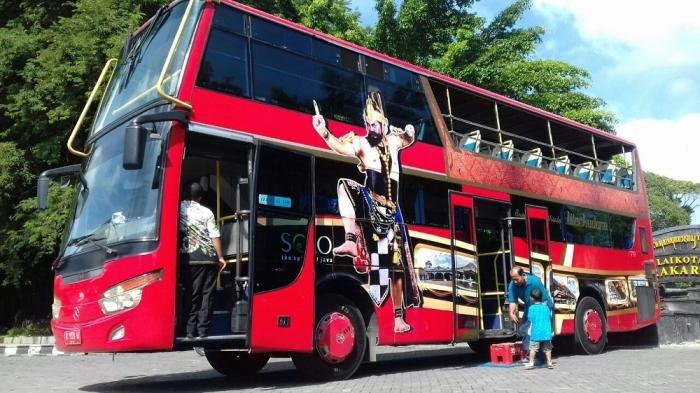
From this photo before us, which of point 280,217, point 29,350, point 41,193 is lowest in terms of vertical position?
point 29,350

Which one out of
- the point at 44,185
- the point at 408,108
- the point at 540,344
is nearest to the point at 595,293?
the point at 540,344

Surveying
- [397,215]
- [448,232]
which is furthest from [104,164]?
[448,232]

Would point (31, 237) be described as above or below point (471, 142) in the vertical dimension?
below

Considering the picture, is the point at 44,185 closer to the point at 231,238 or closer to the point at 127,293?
the point at 127,293

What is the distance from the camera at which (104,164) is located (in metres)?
7.51

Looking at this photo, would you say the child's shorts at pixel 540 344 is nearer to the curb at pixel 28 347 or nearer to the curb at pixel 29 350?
the curb at pixel 28 347

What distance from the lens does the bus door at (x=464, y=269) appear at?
978cm

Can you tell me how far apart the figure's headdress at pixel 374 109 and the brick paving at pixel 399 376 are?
3628 millimetres

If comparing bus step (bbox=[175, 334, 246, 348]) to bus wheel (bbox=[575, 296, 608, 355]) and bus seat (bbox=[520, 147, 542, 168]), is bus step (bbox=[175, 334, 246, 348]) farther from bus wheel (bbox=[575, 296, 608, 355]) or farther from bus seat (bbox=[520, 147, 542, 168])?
bus wheel (bbox=[575, 296, 608, 355])

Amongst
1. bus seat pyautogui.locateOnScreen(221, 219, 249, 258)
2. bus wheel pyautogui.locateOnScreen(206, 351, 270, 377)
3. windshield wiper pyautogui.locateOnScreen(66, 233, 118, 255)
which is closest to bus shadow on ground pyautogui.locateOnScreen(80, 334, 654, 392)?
bus wheel pyautogui.locateOnScreen(206, 351, 270, 377)

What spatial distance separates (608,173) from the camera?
14.3 m

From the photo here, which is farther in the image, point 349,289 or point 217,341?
point 349,289

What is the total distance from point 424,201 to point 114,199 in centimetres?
447

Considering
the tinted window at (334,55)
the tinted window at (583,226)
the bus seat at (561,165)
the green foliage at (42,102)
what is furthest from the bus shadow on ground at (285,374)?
the green foliage at (42,102)
